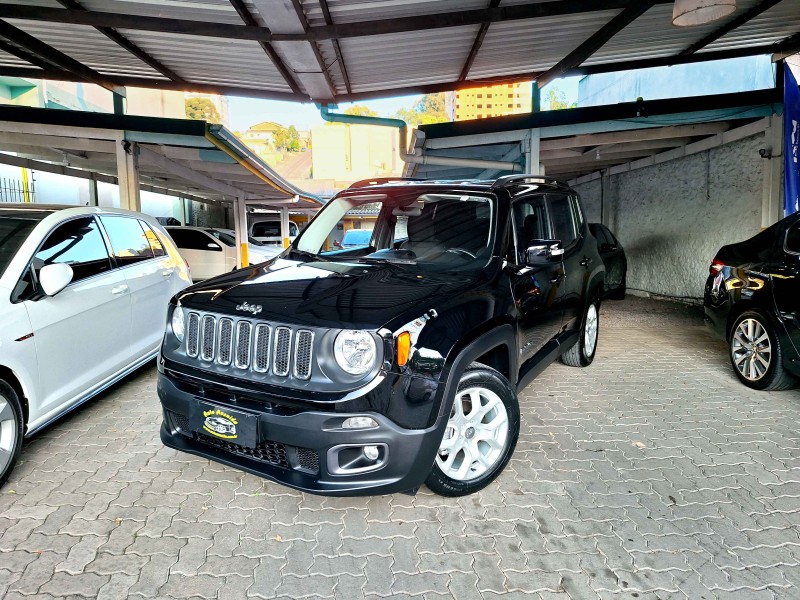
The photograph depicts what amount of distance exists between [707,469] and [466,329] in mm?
1951

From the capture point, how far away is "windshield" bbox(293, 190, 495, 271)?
356cm

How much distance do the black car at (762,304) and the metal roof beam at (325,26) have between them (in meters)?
2.85

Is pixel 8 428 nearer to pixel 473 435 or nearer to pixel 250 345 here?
pixel 250 345

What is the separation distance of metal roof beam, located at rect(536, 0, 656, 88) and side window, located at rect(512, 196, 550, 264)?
3.10 m

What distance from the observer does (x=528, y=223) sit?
13.0 ft

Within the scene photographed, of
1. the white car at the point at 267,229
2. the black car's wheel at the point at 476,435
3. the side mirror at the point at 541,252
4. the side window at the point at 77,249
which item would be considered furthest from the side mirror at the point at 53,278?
the white car at the point at 267,229

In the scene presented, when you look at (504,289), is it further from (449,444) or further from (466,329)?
(449,444)

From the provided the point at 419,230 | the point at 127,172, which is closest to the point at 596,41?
the point at 419,230

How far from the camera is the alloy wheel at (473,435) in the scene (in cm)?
294

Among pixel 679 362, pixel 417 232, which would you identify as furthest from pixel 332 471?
pixel 679 362

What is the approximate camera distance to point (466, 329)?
2832 millimetres

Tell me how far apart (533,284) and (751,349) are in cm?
259

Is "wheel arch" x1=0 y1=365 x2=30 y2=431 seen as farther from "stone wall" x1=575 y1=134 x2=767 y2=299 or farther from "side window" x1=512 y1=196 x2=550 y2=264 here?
"stone wall" x1=575 y1=134 x2=767 y2=299

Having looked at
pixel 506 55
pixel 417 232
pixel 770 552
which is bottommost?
pixel 770 552
